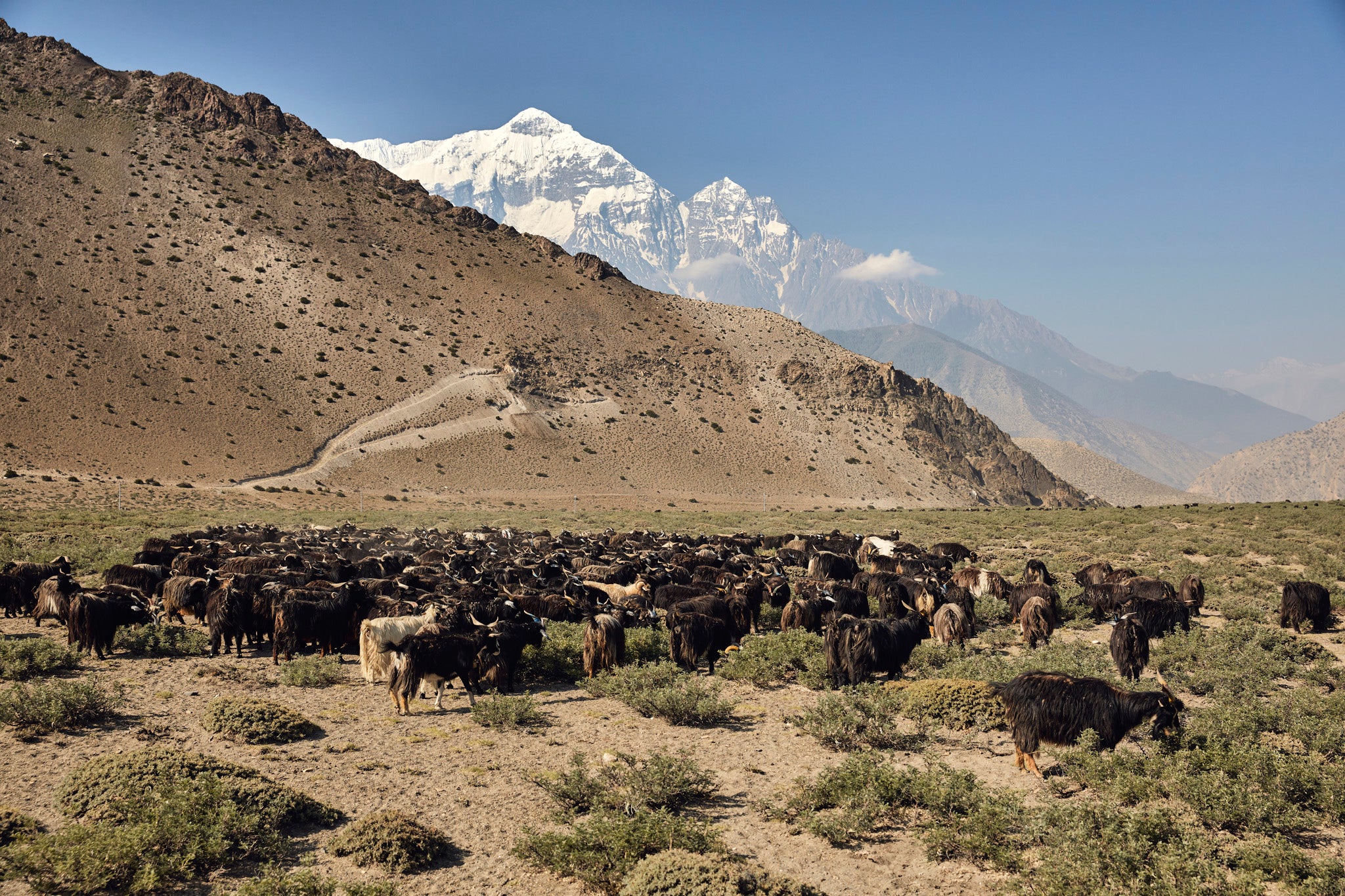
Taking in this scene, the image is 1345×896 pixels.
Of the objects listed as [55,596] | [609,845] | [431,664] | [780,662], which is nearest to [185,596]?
[55,596]

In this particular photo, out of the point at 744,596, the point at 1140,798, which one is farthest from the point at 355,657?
the point at 1140,798

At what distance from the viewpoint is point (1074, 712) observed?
28.4 feet

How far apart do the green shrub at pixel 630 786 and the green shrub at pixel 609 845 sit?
0.62 metres

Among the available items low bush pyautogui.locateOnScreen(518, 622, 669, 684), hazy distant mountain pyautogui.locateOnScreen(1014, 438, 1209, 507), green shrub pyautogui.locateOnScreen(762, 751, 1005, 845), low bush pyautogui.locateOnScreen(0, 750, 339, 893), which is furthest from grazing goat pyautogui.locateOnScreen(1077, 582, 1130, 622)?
hazy distant mountain pyautogui.locateOnScreen(1014, 438, 1209, 507)

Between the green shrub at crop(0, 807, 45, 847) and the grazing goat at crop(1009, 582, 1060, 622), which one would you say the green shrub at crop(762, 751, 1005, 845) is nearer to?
the green shrub at crop(0, 807, 45, 847)

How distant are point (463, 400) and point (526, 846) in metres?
70.2

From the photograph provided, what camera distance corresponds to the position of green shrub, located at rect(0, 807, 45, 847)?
6305 millimetres

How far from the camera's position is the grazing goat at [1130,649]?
12.0 metres

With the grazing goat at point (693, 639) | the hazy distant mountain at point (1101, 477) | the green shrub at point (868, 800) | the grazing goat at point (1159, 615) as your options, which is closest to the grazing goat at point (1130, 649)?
the grazing goat at point (1159, 615)

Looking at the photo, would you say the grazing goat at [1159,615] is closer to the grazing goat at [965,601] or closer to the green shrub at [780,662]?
the grazing goat at [965,601]

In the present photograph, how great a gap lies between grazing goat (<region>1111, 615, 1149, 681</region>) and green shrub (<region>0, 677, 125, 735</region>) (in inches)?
570

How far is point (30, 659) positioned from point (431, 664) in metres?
6.25

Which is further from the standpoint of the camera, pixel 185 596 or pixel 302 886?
pixel 185 596

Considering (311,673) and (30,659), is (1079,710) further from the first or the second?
(30,659)
